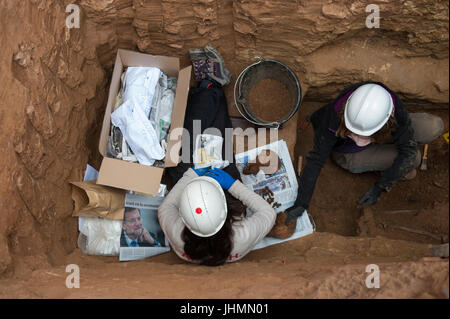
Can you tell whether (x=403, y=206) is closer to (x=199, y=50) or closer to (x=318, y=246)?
(x=318, y=246)

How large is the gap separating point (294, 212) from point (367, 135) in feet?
2.59

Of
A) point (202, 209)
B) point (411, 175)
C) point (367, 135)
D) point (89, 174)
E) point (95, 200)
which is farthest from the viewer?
point (411, 175)

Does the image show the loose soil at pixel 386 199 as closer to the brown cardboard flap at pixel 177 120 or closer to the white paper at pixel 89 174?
the brown cardboard flap at pixel 177 120

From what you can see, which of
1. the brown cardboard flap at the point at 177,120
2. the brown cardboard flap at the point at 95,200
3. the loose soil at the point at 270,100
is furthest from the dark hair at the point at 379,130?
the brown cardboard flap at the point at 95,200

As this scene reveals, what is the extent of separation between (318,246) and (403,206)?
1062 mm

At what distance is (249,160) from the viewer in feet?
9.54

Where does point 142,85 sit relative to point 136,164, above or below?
above

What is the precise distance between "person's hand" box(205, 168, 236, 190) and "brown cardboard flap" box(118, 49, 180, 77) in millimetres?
1014

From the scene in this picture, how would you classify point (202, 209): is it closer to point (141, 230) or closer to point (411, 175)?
point (141, 230)

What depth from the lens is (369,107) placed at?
6.81ft

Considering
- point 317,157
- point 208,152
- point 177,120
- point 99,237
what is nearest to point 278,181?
point 317,157

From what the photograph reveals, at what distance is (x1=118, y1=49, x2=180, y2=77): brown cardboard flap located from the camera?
282cm

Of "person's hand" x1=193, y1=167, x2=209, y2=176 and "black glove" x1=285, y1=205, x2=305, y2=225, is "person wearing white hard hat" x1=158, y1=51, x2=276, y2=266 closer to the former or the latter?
"person's hand" x1=193, y1=167, x2=209, y2=176

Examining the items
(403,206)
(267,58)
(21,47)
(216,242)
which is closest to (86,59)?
(21,47)
